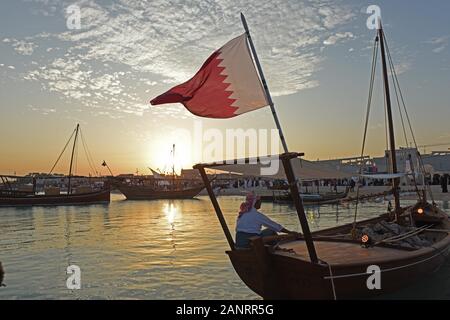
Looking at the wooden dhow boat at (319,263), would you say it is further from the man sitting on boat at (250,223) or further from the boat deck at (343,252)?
the man sitting on boat at (250,223)

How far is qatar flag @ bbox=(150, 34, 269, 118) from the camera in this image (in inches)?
267

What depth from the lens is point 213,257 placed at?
1443 cm

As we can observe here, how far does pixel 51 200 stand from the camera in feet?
179

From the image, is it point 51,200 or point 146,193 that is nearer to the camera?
point 51,200

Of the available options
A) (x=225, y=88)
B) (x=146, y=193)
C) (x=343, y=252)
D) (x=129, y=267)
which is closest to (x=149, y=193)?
(x=146, y=193)

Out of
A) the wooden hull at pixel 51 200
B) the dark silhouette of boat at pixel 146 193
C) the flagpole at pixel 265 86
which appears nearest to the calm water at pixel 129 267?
the flagpole at pixel 265 86

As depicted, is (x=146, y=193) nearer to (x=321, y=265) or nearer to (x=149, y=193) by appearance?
(x=149, y=193)

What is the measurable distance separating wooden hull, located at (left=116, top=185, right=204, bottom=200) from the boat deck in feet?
213

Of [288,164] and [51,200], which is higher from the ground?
[288,164]

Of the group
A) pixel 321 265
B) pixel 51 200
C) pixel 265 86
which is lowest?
pixel 51 200

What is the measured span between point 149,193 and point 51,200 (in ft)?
69.7

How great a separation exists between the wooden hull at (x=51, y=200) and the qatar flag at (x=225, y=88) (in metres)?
52.9
